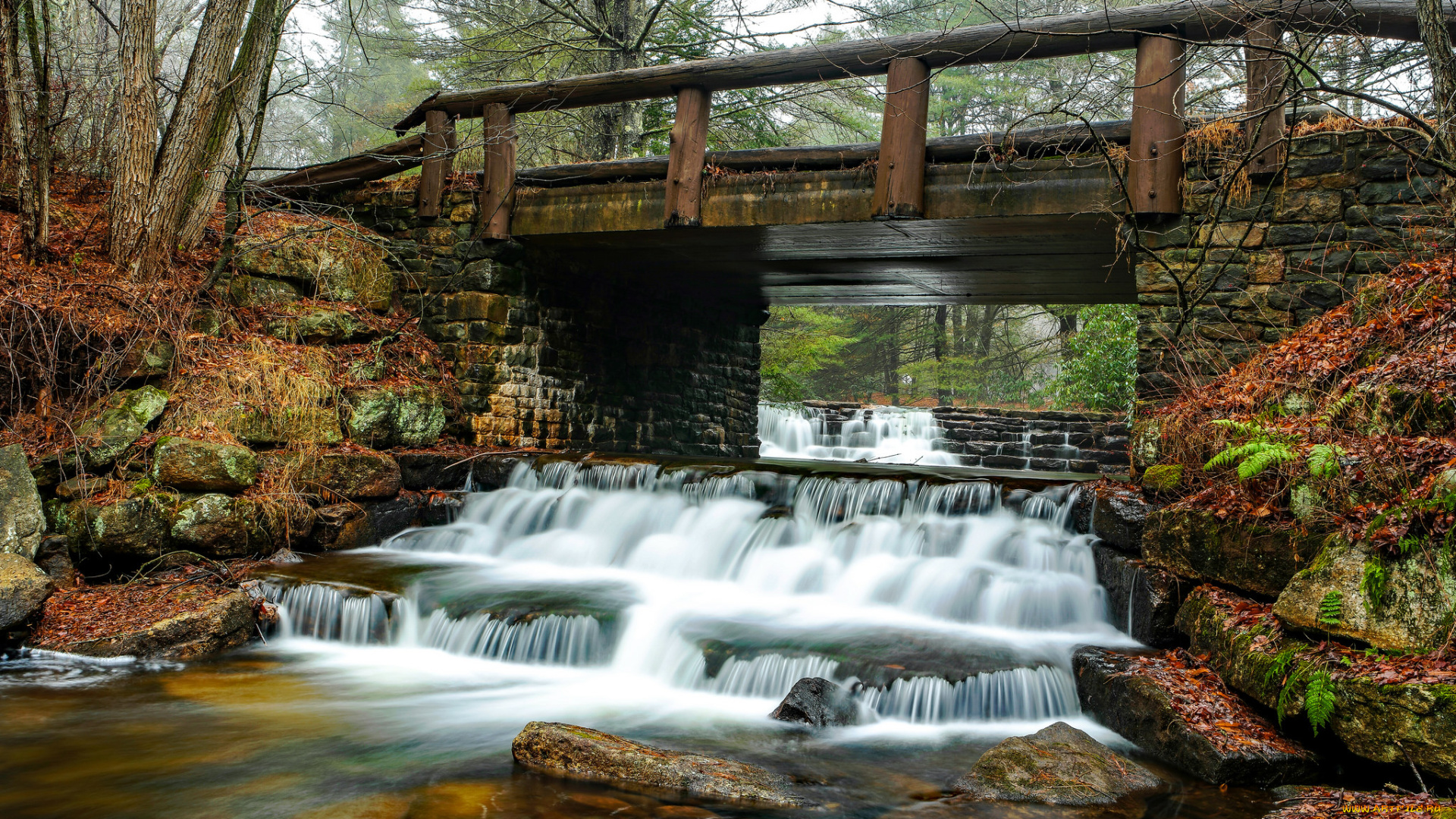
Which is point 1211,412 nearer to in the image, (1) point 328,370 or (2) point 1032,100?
(1) point 328,370

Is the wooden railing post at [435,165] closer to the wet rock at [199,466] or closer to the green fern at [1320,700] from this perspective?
the wet rock at [199,466]

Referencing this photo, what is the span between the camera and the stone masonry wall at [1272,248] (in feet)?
20.4

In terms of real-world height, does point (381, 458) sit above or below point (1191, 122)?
below

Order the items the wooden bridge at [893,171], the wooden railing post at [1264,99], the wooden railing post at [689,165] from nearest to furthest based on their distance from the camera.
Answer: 1. the wooden railing post at [1264,99]
2. the wooden bridge at [893,171]
3. the wooden railing post at [689,165]

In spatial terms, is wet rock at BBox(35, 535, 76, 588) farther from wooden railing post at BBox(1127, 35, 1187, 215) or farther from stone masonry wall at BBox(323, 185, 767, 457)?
wooden railing post at BBox(1127, 35, 1187, 215)

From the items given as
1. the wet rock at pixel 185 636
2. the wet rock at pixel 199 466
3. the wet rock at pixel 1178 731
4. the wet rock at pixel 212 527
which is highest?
the wet rock at pixel 199 466

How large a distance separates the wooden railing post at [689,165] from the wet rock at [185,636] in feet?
15.2

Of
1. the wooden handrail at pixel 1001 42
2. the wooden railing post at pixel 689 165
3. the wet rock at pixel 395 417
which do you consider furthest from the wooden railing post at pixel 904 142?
the wet rock at pixel 395 417

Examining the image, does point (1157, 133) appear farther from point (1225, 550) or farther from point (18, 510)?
point (18, 510)

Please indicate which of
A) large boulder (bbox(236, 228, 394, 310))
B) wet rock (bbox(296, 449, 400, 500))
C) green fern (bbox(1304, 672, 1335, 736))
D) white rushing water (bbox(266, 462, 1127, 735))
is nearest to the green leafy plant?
green fern (bbox(1304, 672, 1335, 736))

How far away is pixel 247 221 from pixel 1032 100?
1865cm

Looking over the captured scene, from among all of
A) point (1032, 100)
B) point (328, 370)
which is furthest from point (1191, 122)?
point (1032, 100)

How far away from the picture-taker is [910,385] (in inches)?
1008

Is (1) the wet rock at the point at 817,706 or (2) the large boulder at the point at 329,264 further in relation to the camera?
(2) the large boulder at the point at 329,264
